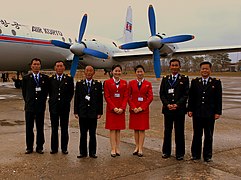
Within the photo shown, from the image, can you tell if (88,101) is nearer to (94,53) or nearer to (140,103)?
(140,103)

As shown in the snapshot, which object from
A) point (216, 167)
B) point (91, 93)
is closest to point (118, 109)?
point (91, 93)

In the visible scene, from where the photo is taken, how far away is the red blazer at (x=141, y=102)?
508 centimetres

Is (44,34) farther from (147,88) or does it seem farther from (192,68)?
A: (192,68)

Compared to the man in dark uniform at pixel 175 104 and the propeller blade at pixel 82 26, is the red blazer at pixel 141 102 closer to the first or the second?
the man in dark uniform at pixel 175 104

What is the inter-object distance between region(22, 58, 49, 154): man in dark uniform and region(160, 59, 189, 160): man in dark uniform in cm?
212

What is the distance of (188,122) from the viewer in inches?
323

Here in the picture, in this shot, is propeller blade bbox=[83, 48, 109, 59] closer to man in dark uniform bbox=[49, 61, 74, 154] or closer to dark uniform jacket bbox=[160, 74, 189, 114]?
man in dark uniform bbox=[49, 61, 74, 154]

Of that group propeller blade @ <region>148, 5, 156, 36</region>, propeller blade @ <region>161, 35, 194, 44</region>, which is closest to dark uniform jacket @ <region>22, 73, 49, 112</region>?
propeller blade @ <region>161, 35, 194, 44</region>

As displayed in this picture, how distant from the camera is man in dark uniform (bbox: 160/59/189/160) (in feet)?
16.1

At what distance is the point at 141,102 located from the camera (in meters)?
5.11

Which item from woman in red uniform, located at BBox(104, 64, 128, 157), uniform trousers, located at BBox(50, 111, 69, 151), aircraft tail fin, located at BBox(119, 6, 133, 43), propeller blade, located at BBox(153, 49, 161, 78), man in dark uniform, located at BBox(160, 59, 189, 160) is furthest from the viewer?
aircraft tail fin, located at BBox(119, 6, 133, 43)

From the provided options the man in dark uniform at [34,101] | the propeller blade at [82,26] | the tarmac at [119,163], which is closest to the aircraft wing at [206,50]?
the propeller blade at [82,26]

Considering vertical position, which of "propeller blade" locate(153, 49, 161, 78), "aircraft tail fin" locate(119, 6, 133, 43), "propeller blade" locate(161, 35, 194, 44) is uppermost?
"aircraft tail fin" locate(119, 6, 133, 43)

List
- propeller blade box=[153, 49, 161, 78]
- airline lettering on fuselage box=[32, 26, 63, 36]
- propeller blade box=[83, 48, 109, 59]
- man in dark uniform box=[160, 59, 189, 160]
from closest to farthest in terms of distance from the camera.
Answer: man in dark uniform box=[160, 59, 189, 160], propeller blade box=[153, 49, 161, 78], propeller blade box=[83, 48, 109, 59], airline lettering on fuselage box=[32, 26, 63, 36]
